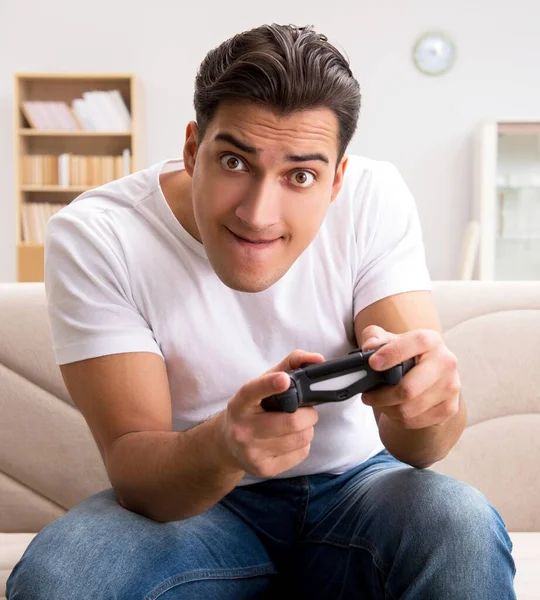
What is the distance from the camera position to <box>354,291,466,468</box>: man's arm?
94cm

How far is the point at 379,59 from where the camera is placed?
5.34 m

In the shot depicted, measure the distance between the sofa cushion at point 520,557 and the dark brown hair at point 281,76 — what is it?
2.17ft

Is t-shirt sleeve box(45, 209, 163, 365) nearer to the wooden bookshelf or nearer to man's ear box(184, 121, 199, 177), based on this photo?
man's ear box(184, 121, 199, 177)

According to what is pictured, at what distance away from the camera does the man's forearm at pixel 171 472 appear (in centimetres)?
103

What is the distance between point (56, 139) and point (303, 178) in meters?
4.42

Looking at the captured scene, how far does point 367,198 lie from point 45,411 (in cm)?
68

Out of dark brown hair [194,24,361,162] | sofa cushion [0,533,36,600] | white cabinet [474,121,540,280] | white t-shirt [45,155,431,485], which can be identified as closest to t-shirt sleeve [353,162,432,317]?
white t-shirt [45,155,431,485]

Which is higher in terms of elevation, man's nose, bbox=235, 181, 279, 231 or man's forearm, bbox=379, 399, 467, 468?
man's nose, bbox=235, 181, 279, 231

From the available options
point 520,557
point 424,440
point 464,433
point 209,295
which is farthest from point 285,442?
point 464,433

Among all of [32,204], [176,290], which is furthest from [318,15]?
[176,290]

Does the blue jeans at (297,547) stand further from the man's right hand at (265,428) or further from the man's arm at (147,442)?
the man's right hand at (265,428)

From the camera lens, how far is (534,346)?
1.58m

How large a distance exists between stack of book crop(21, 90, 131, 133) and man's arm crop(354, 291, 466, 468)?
4.06m

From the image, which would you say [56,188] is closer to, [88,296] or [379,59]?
[379,59]
